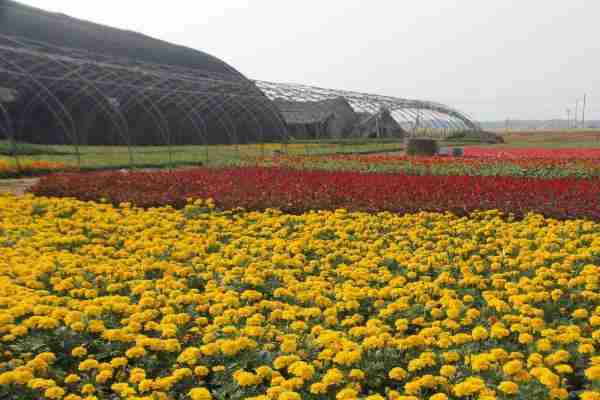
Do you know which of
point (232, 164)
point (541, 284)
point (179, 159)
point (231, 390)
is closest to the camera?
point (231, 390)

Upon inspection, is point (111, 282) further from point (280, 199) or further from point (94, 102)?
point (94, 102)

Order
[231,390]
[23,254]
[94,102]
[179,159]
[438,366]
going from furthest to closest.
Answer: [94,102] → [179,159] → [23,254] → [438,366] → [231,390]

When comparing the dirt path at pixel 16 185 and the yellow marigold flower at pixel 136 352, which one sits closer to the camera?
the yellow marigold flower at pixel 136 352

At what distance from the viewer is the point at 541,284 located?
480 cm

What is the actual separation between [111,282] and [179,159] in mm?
15497

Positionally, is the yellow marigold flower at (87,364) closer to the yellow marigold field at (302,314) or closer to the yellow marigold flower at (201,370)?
the yellow marigold field at (302,314)

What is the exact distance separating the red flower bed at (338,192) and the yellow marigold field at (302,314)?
1.54 metres

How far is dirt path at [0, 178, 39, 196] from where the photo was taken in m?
12.0

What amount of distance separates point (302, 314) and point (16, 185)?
10.9m

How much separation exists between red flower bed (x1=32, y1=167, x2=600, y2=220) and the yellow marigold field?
1544 mm

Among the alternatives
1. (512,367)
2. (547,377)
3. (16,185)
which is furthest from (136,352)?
(16,185)

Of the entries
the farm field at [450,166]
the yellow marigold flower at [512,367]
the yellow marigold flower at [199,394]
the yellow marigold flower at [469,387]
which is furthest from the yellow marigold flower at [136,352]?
the farm field at [450,166]

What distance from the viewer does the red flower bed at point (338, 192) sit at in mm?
8586

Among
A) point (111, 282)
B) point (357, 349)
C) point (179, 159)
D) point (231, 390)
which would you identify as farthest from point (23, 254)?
point (179, 159)
